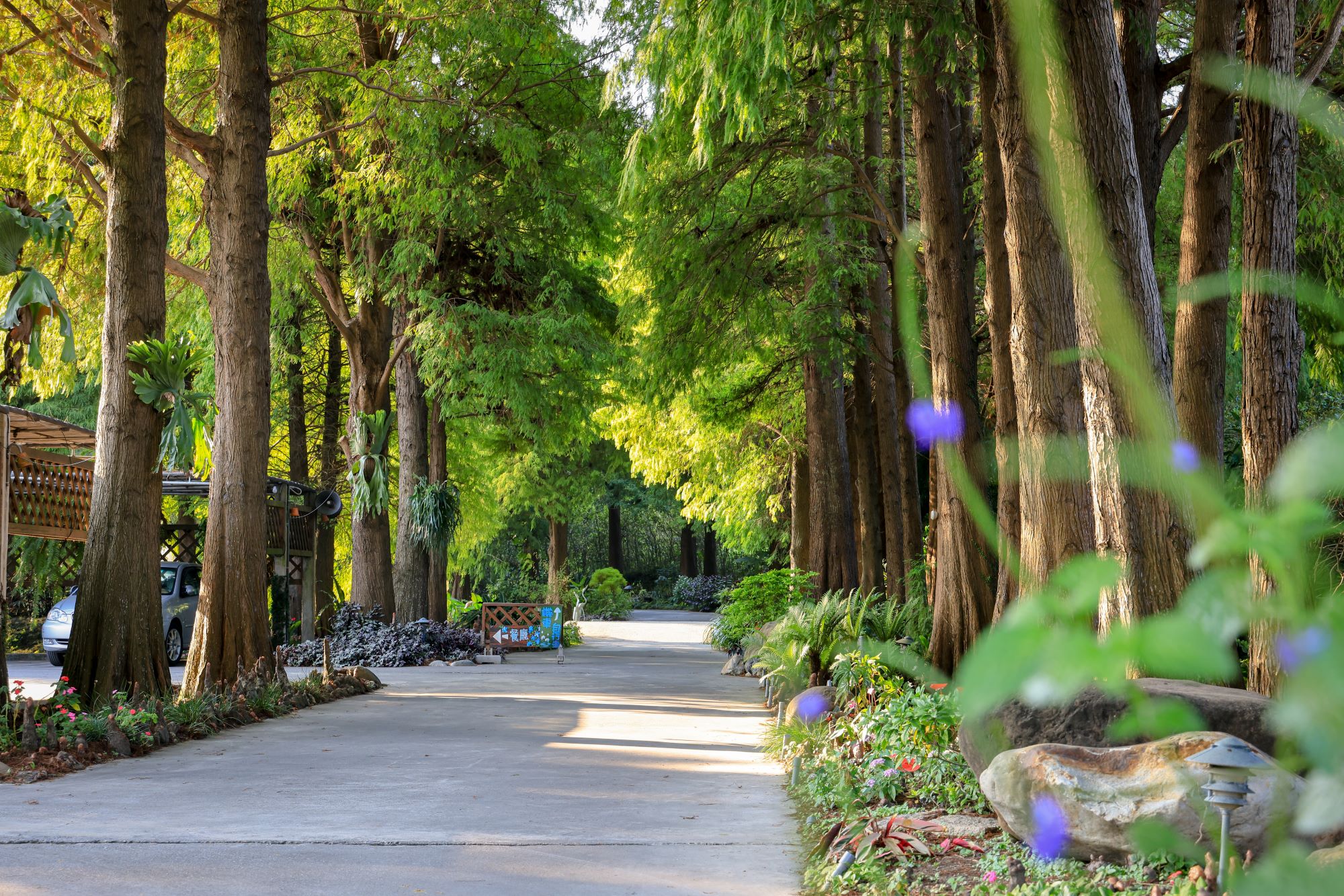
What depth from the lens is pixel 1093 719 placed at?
17.5 feet

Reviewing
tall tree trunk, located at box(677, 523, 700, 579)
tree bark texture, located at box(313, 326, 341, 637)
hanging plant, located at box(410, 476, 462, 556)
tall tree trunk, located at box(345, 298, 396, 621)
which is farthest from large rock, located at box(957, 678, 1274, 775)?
tall tree trunk, located at box(677, 523, 700, 579)

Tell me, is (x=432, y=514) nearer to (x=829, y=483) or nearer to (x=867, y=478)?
(x=829, y=483)

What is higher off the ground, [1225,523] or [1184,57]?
[1184,57]

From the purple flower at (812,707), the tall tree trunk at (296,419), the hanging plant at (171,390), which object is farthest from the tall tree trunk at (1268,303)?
the tall tree trunk at (296,419)

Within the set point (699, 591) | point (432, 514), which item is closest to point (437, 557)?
point (432, 514)

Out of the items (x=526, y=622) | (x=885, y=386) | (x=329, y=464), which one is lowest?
(x=526, y=622)

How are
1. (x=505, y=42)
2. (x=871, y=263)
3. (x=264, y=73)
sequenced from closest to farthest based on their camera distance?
(x=264, y=73)
(x=871, y=263)
(x=505, y=42)

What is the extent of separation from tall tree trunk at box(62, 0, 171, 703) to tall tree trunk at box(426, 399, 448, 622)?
34.4 feet

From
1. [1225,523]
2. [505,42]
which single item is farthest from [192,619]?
[1225,523]

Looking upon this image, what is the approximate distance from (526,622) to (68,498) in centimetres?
940

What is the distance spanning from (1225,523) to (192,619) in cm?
2097

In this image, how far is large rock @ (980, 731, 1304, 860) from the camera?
14.0 feet

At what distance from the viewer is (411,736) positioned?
33.7 feet

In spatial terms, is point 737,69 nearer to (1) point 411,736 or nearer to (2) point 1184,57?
(2) point 1184,57
